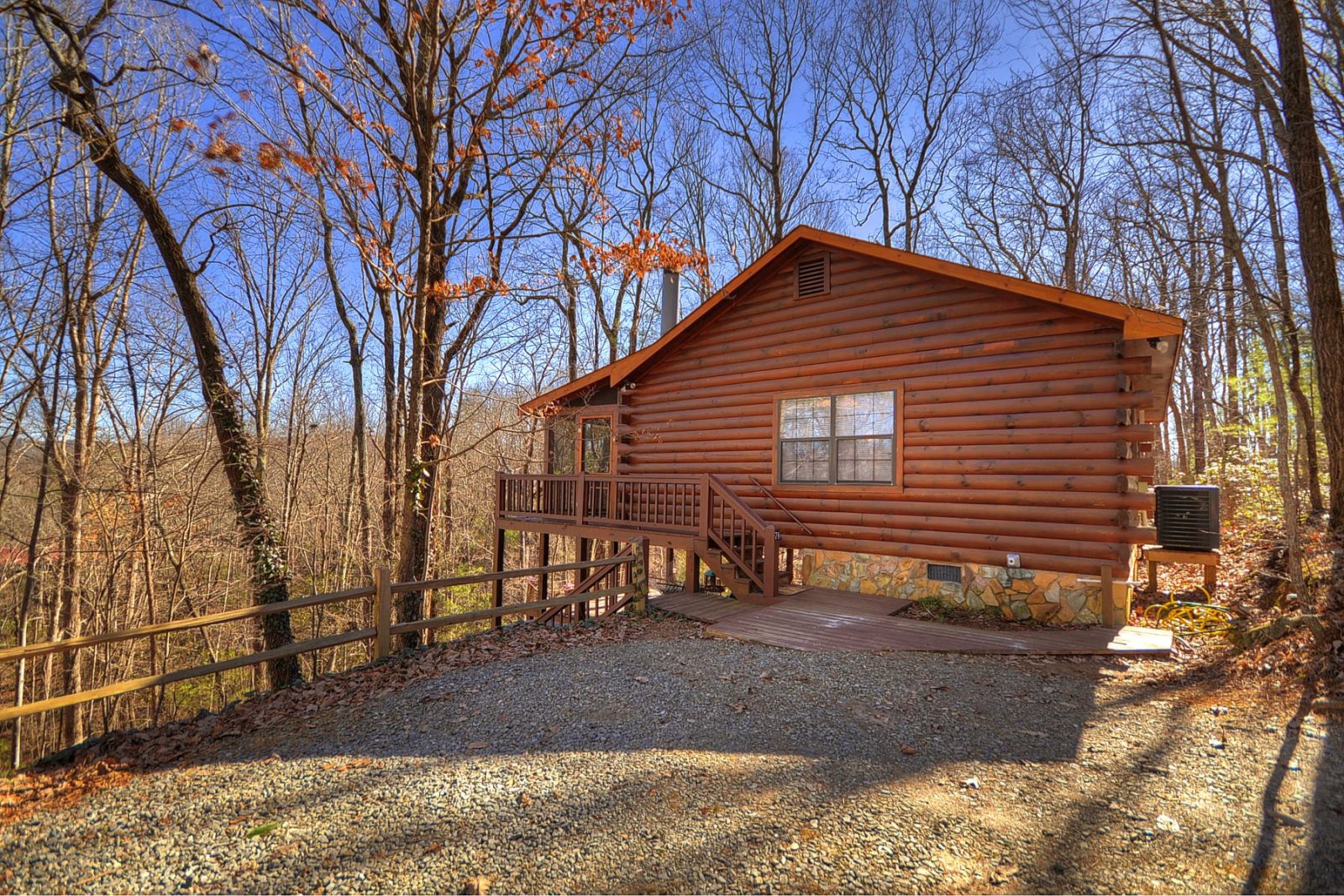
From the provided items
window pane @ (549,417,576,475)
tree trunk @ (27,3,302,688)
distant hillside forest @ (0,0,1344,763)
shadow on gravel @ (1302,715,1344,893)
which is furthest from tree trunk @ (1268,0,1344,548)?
window pane @ (549,417,576,475)

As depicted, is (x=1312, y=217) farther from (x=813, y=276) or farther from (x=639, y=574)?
(x=639, y=574)

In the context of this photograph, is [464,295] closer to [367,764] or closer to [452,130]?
[452,130]

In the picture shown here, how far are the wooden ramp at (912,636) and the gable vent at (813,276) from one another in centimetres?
502

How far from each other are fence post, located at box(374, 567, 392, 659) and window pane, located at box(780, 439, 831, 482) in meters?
6.09

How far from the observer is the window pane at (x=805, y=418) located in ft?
31.2

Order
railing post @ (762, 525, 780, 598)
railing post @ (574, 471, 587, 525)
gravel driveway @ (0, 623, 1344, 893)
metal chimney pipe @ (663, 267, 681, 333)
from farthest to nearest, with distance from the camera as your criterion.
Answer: metal chimney pipe @ (663, 267, 681, 333) → railing post @ (574, 471, 587, 525) → railing post @ (762, 525, 780, 598) → gravel driveway @ (0, 623, 1344, 893)

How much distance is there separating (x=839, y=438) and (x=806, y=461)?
657mm

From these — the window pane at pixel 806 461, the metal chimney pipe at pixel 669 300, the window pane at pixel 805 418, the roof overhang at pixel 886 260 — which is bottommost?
the window pane at pixel 806 461

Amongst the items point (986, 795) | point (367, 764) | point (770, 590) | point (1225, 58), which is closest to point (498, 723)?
point (367, 764)

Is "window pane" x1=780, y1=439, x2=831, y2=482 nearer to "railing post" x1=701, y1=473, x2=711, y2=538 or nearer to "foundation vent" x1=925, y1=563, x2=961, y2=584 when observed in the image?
"railing post" x1=701, y1=473, x2=711, y2=538

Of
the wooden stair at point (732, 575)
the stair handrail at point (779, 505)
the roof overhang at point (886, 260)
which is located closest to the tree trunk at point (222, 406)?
the roof overhang at point (886, 260)

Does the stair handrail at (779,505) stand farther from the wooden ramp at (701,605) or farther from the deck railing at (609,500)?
the wooden ramp at (701,605)

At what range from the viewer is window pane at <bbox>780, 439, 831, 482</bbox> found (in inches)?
374

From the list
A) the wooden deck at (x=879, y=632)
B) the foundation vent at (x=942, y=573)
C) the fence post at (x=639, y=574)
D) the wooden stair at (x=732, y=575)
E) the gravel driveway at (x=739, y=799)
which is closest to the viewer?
the gravel driveway at (x=739, y=799)
